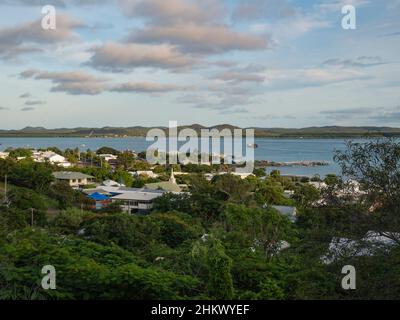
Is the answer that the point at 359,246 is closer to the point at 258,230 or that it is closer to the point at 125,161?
the point at 258,230

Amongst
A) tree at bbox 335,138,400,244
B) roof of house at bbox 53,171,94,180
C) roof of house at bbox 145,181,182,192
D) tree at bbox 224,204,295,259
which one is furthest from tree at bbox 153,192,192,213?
roof of house at bbox 53,171,94,180

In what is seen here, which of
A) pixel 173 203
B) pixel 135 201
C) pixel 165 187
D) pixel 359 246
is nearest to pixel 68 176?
pixel 165 187

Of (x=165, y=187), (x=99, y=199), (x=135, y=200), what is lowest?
(x=99, y=199)

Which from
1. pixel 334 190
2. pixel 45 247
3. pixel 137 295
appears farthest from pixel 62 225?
pixel 334 190

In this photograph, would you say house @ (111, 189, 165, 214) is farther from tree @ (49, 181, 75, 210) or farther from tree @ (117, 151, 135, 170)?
tree @ (117, 151, 135, 170)

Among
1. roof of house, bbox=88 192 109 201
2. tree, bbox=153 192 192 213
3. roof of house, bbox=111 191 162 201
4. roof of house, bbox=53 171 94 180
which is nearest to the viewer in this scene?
tree, bbox=153 192 192 213

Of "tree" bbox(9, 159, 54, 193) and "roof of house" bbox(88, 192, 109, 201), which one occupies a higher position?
"tree" bbox(9, 159, 54, 193)

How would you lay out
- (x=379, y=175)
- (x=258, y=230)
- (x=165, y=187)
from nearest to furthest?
(x=379, y=175) < (x=258, y=230) < (x=165, y=187)

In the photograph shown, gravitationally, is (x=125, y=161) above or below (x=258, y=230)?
below

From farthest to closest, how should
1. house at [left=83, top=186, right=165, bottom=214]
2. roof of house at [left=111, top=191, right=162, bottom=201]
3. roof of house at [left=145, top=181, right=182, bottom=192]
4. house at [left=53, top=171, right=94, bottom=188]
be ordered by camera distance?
house at [left=53, top=171, right=94, bottom=188] → roof of house at [left=145, top=181, right=182, bottom=192] → roof of house at [left=111, top=191, right=162, bottom=201] → house at [left=83, top=186, right=165, bottom=214]

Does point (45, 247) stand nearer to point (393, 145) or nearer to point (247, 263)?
point (247, 263)

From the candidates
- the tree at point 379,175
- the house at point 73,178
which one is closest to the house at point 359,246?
the tree at point 379,175

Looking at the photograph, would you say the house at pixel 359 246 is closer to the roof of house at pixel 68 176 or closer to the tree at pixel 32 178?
the tree at pixel 32 178
